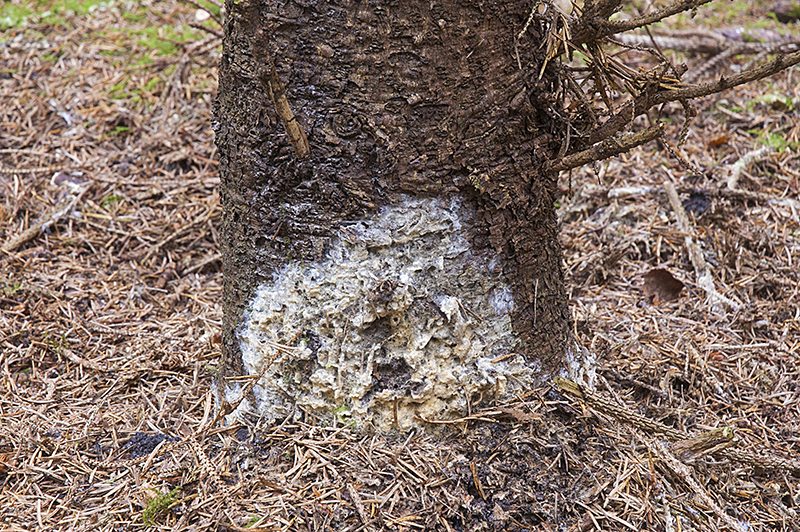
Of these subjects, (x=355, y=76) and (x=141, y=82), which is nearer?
(x=355, y=76)

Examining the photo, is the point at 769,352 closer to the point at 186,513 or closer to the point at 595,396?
the point at 595,396

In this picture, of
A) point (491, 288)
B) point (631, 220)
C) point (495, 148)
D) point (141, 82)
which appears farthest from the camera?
point (141, 82)

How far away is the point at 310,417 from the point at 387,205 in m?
0.75

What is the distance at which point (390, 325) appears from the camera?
1.91 meters

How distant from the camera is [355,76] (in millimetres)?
1714

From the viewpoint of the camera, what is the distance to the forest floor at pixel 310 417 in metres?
1.85

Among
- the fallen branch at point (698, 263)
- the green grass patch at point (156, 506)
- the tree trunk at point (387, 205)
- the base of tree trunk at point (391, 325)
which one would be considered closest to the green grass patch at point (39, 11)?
the tree trunk at point (387, 205)

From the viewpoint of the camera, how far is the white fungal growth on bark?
1.88 metres

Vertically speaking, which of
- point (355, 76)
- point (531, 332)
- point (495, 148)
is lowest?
point (531, 332)

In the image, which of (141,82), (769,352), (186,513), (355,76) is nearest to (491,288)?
(355,76)

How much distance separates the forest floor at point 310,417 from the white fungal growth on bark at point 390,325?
0.10m

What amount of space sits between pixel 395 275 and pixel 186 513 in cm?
93

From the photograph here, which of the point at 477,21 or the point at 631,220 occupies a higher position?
the point at 477,21

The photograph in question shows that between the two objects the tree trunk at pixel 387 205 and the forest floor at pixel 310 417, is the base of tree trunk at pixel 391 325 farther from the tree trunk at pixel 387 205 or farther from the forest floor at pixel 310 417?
the forest floor at pixel 310 417
